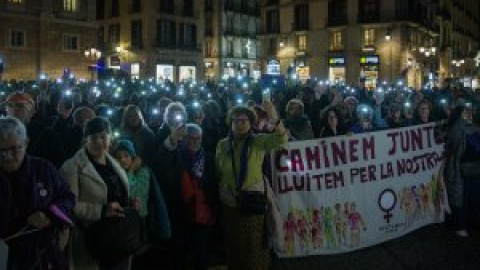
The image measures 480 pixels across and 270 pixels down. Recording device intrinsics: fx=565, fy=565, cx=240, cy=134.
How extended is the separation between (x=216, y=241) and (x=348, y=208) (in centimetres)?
193

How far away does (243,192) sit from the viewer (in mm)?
5430

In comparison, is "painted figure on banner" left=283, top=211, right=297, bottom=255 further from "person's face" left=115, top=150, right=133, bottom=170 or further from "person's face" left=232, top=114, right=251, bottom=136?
"person's face" left=115, top=150, right=133, bottom=170

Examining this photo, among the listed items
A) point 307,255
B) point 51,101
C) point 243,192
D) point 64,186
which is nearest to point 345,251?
point 307,255

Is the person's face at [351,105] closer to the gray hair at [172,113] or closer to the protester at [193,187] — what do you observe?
the gray hair at [172,113]

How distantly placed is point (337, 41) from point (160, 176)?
52.4 meters

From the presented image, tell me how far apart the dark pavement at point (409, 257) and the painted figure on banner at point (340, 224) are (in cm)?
20

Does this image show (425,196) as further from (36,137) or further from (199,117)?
(36,137)

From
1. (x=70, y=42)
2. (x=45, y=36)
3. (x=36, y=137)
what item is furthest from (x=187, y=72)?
(x=36, y=137)

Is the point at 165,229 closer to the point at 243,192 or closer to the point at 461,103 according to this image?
the point at 243,192

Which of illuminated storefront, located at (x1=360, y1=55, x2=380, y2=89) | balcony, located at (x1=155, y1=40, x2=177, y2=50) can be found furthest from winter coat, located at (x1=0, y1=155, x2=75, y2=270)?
balcony, located at (x1=155, y1=40, x2=177, y2=50)

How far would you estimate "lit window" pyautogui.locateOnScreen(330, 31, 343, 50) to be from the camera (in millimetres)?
56312

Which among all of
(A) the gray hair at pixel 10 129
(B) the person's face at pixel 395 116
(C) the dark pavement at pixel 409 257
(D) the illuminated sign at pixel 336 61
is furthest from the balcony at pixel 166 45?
(A) the gray hair at pixel 10 129

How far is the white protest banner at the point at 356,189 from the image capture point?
23.1ft

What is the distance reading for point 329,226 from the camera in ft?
23.8
